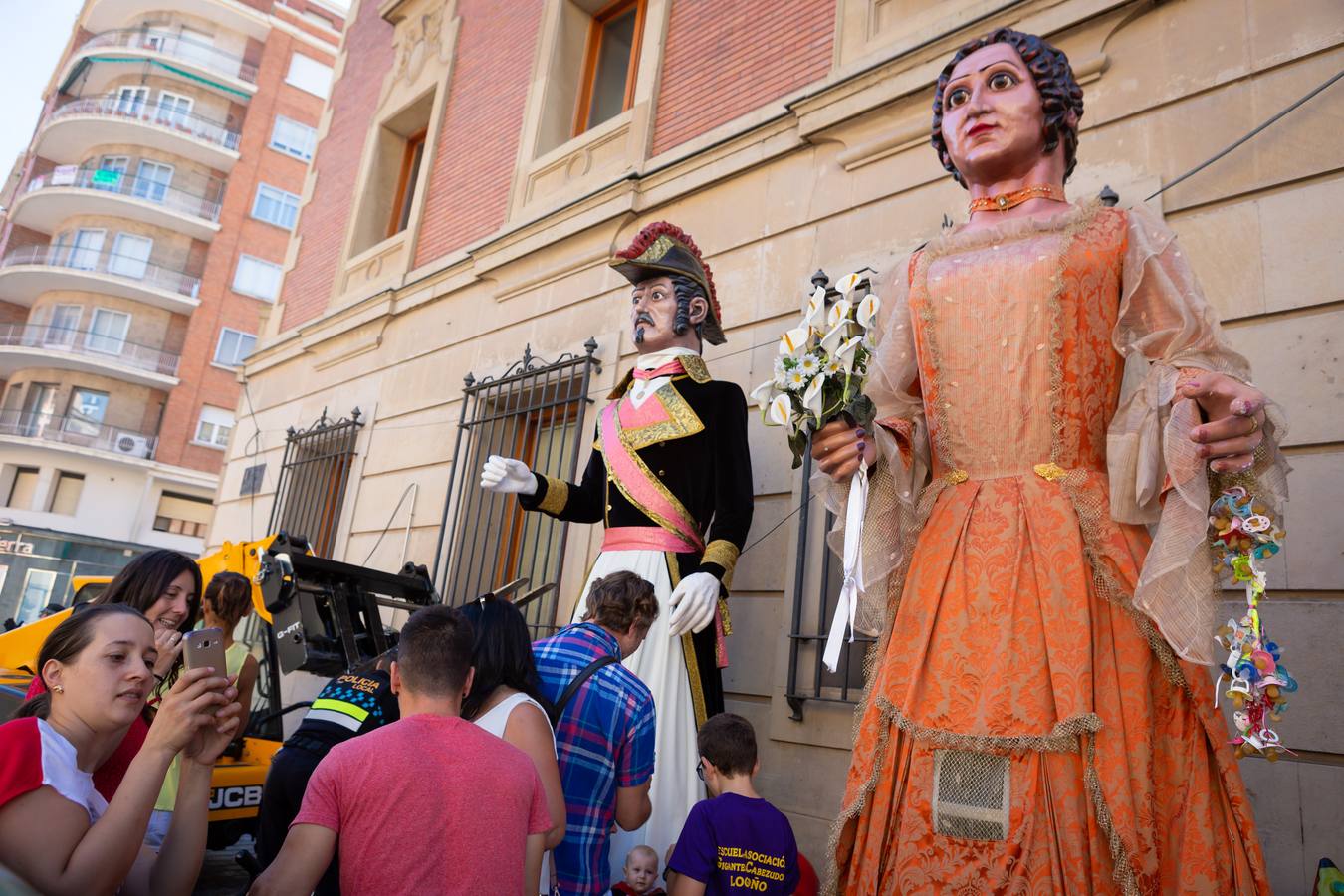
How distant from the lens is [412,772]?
202cm

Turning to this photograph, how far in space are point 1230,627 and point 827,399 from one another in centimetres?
Answer: 96

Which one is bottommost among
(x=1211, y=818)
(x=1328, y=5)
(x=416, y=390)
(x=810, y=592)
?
(x=1211, y=818)

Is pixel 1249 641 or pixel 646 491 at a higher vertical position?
pixel 646 491

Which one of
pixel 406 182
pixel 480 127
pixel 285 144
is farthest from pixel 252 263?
pixel 480 127

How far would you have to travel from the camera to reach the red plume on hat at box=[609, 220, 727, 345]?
3.86 meters

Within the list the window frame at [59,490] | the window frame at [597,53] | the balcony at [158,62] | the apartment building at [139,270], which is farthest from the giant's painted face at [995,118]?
the balcony at [158,62]

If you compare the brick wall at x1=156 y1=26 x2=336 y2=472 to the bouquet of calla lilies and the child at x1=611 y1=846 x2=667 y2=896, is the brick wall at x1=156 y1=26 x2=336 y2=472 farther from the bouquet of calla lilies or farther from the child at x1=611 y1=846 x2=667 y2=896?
the bouquet of calla lilies

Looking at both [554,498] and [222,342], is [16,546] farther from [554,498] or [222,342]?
[554,498]

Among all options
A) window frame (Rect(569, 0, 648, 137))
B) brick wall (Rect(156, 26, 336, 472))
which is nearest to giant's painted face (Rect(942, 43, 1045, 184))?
window frame (Rect(569, 0, 648, 137))

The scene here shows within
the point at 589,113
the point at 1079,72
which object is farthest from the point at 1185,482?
the point at 589,113

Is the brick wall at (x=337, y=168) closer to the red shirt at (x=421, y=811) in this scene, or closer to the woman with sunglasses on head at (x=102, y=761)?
the woman with sunglasses on head at (x=102, y=761)

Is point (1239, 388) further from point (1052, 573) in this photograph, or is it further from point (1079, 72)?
point (1079, 72)

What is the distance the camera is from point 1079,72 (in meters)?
4.07

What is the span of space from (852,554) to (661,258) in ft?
6.40
